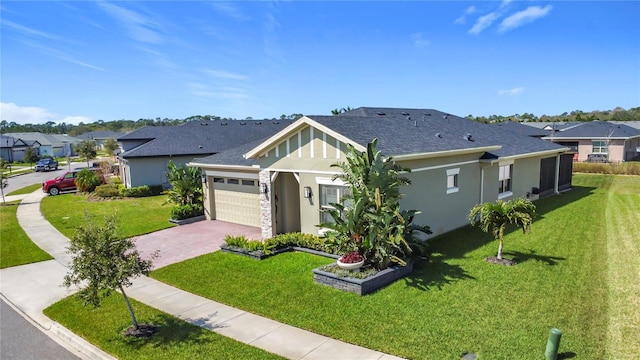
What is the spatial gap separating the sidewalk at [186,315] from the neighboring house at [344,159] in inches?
208

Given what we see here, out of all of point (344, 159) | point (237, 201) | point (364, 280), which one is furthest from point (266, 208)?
point (364, 280)

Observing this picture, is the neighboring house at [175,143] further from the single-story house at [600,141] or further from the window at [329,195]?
the single-story house at [600,141]

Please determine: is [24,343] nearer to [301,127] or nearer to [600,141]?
[301,127]

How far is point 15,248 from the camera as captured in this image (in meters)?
16.1

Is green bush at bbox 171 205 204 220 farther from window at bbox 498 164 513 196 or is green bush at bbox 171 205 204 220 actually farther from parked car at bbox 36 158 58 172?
parked car at bbox 36 158 58 172

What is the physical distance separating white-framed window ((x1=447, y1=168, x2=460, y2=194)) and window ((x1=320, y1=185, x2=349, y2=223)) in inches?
177

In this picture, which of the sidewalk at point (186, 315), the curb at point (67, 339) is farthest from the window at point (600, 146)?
the curb at point (67, 339)

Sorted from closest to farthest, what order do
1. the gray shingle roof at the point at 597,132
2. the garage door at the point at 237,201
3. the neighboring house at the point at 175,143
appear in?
1. the garage door at the point at 237,201
2. the neighboring house at the point at 175,143
3. the gray shingle roof at the point at 597,132

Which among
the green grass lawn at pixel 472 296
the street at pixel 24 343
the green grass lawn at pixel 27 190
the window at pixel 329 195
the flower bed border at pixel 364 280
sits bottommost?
the green grass lawn at pixel 27 190

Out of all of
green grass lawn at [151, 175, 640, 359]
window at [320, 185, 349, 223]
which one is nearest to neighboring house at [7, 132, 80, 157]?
window at [320, 185, 349, 223]

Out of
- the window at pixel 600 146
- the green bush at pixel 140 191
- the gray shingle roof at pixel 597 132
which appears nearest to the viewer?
the green bush at pixel 140 191

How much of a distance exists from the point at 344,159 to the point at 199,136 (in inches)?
948

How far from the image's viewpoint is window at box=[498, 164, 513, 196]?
1892cm

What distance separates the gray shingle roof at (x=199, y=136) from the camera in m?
31.7
